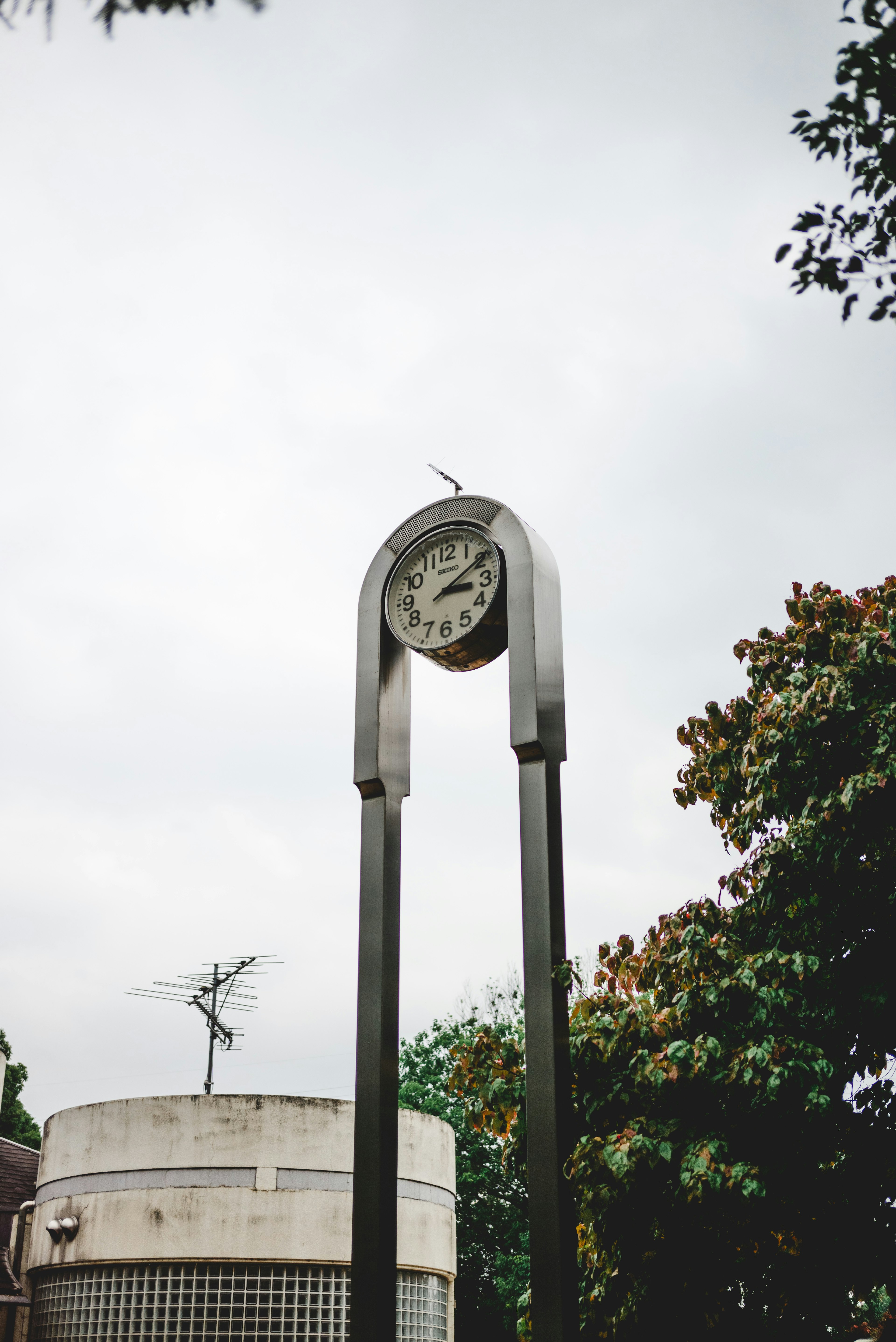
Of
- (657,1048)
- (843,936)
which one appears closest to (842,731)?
(843,936)

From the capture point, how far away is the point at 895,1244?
9.05m

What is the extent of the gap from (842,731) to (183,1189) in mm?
12606

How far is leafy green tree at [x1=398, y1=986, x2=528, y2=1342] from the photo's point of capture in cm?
3131

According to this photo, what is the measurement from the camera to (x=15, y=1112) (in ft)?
120

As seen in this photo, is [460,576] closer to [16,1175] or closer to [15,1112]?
[16,1175]

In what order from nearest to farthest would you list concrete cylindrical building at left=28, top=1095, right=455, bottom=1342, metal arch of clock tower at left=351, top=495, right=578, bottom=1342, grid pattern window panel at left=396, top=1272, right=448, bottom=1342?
metal arch of clock tower at left=351, top=495, right=578, bottom=1342 < concrete cylindrical building at left=28, top=1095, right=455, bottom=1342 < grid pattern window panel at left=396, top=1272, right=448, bottom=1342

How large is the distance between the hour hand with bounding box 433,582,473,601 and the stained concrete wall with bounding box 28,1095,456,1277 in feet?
34.2

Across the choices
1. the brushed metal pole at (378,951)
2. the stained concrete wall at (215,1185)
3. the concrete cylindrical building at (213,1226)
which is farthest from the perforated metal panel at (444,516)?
the concrete cylindrical building at (213,1226)

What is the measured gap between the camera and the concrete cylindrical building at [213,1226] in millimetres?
16938

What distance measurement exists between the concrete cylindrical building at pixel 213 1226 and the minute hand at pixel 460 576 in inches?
449

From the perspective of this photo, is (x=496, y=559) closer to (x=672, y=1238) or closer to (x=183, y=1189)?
(x=672, y=1238)

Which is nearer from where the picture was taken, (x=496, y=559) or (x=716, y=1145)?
(x=716, y=1145)

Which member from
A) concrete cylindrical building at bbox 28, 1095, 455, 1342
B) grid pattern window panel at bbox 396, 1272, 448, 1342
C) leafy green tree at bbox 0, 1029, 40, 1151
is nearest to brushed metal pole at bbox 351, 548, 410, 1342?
concrete cylindrical building at bbox 28, 1095, 455, 1342

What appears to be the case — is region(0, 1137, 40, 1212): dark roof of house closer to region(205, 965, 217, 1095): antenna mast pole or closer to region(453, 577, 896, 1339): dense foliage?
region(205, 965, 217, 1095): antenna mast pole
